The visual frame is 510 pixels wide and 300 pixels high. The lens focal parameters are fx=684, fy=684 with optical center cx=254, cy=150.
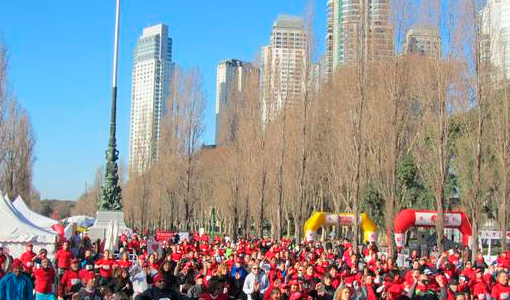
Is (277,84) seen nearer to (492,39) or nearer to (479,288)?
(492,39)

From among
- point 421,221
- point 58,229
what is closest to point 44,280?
point 58,229

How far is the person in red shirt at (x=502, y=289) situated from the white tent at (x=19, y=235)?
39.6ft

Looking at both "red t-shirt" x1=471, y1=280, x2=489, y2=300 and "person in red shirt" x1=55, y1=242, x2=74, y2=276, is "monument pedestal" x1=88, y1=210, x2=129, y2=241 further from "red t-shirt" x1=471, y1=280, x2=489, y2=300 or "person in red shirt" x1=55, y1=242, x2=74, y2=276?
"red t-shirt" x1=471, y1=280, x2=489, y2=300

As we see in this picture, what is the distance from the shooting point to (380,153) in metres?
33.7

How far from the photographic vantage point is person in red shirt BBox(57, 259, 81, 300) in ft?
40.7

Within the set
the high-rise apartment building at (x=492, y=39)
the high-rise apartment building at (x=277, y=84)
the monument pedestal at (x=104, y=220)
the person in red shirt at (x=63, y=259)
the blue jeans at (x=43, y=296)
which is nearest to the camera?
the blue jeans at (x=43, y=296)

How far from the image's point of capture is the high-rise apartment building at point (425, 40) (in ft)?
83.0

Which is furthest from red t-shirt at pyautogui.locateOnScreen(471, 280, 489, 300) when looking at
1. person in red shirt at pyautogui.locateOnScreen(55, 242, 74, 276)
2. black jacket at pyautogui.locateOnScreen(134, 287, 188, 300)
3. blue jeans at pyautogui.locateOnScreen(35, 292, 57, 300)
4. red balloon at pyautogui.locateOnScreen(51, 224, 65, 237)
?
red balloon at pyautogui.locateOnScreen(51, 224, 65, 237)

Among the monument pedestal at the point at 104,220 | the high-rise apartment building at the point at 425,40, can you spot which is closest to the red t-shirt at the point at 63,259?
the high-rise apartment building at the point at 425,40

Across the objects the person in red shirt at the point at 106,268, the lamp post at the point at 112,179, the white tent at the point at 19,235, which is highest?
the lamp post at the point at 112,179

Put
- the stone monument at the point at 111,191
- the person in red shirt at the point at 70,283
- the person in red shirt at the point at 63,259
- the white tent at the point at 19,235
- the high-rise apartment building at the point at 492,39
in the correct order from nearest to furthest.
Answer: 1. the person in red shirt at the point at 70,283
2. the person in red shirt at the point at 63,259
3. the white tent at the point at 19,235
4. the high-rise apartment building at the point at 492,39
5. the stone monument at the point at 111,191

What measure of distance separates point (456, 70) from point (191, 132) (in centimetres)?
2763

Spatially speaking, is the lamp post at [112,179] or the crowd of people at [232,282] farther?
the lamp post at [112,179]

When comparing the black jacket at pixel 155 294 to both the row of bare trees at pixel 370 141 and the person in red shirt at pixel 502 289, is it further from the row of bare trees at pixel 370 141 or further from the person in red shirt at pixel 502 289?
the row of bare trees at pixel 370 141
